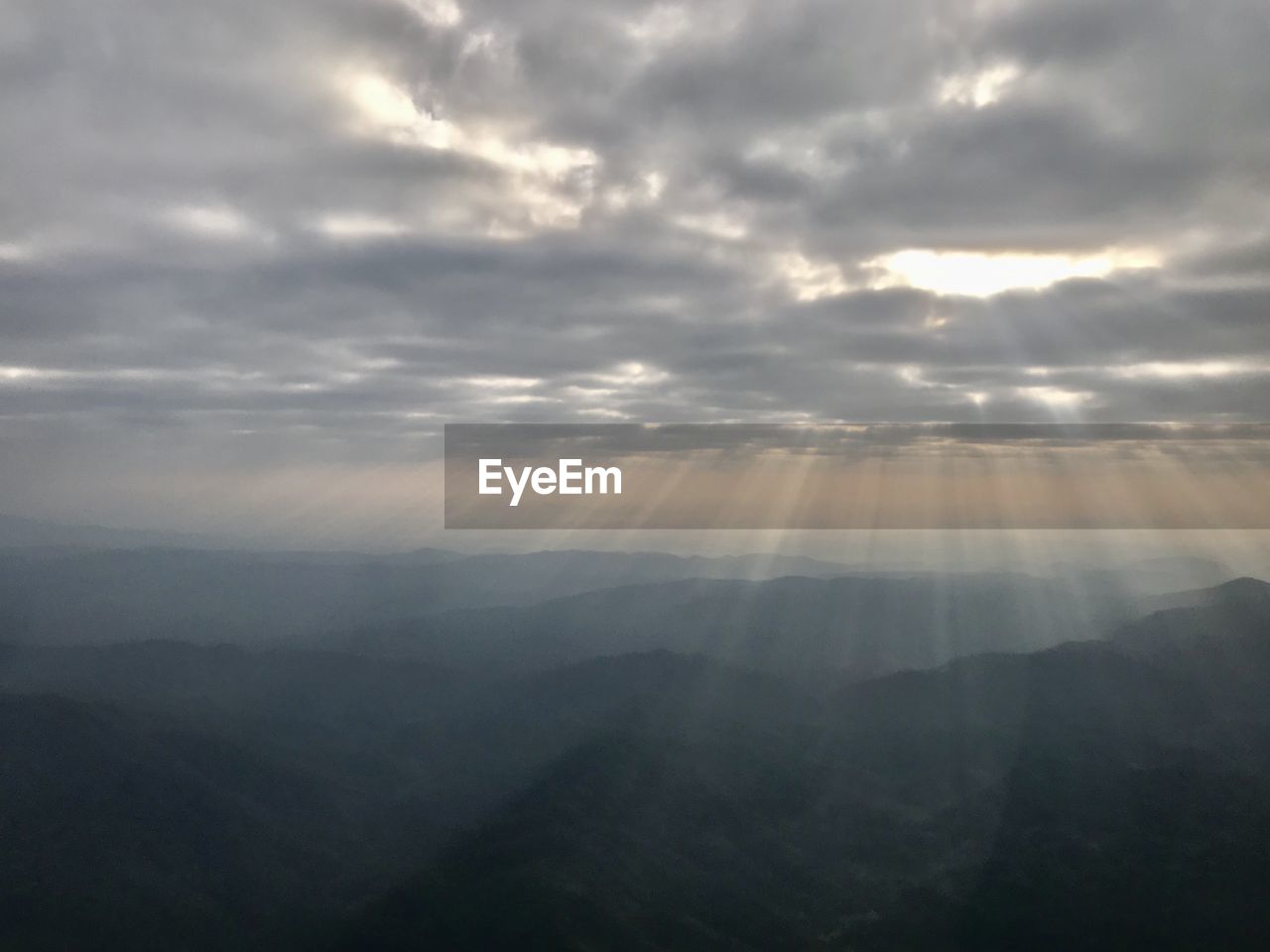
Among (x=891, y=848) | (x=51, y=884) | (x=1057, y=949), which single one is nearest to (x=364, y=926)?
(x=51, y=884)

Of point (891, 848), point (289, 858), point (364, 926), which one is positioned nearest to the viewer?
point (364, 926)

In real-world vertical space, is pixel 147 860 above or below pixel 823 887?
above

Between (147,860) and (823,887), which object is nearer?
(147,860)

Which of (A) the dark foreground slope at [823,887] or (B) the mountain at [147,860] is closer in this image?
(B) the mountain at [147,860]

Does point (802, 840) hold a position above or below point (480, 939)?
below

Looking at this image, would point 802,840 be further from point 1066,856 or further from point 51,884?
point 51,884

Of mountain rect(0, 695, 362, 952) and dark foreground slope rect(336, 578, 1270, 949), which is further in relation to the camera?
dark foreground slope rect(336, 578, 1270, 949)

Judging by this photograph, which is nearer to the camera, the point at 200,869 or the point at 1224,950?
the point at 1224,950

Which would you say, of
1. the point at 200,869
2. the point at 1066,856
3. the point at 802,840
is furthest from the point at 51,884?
the point at 1066,856

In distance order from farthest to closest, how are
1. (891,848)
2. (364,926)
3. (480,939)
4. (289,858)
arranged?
1. (891,848)
2. (289,858)
3. (364,926)
4. (480,939)

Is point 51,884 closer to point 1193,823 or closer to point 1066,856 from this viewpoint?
point 1066,856
